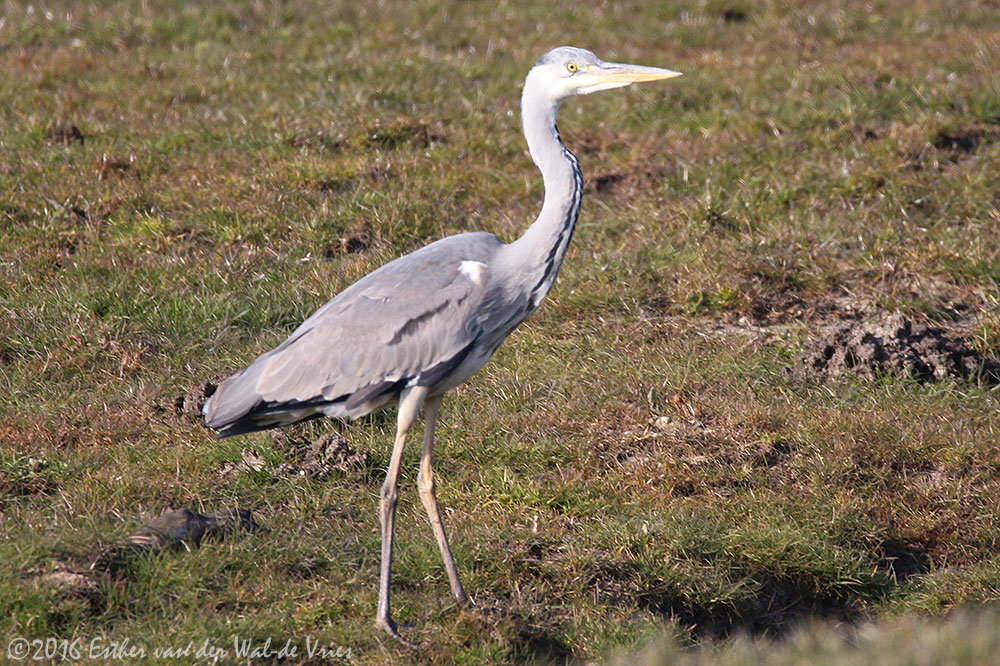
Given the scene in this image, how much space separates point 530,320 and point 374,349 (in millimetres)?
2297

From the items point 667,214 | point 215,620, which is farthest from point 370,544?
point 667,214

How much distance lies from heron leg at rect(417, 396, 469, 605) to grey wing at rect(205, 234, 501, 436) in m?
0.22

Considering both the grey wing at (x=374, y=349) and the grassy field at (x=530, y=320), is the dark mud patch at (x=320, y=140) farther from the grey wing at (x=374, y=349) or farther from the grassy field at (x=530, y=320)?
the grey wing at (x=374, y=349)

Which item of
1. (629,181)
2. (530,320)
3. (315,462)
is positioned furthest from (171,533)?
(629,181)

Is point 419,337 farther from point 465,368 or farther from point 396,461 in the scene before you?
point 396,461

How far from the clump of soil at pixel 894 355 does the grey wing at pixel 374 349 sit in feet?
7.59

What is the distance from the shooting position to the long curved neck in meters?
4.78

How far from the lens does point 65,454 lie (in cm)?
Result: 541

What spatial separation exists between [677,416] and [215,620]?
2598mm

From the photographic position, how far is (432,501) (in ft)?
15.9

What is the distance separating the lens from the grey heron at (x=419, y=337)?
4.71m

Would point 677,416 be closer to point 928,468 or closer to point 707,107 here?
point 928,468

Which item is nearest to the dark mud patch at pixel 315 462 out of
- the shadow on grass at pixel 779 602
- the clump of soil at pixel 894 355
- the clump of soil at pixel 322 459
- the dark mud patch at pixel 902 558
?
the clump of soil at pixel 322 459

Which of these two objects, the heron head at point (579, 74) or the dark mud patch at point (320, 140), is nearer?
the heron head at point (579, 74)
